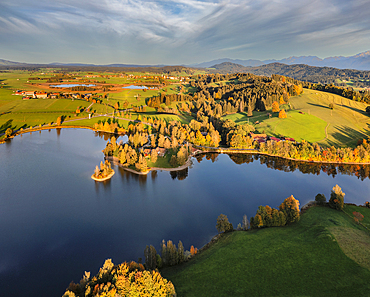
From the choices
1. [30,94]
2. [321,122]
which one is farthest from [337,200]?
[30,94]

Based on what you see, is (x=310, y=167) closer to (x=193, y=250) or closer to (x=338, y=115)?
(x=338, y=115)

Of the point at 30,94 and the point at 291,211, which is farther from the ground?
the point at 30,94

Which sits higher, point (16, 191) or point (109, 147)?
point (109, 147)

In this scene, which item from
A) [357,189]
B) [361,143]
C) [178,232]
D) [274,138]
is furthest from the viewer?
[274,138]

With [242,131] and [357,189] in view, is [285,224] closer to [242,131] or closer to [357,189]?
[357,189]

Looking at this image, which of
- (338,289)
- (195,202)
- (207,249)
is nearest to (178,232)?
(207,249)

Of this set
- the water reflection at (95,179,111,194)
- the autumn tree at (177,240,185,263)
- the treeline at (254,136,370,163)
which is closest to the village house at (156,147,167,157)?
the water reflection at (95,179,111,194)
